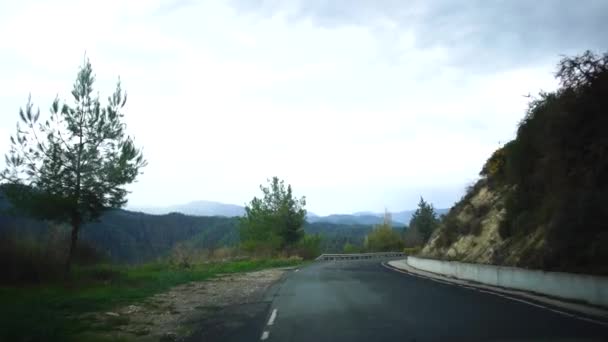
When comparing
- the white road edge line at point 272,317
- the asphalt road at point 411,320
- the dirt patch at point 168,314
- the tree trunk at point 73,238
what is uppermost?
the tree trunk at point 73,238

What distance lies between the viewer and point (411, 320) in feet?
39.7

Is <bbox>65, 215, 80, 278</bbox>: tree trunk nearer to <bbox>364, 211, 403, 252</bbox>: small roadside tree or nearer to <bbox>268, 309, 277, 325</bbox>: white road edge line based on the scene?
<bbox>268, 309, 277, 325</bbox>: white road edge line

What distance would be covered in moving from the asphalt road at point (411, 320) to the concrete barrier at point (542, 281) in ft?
5.26

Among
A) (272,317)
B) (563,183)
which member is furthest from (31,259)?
(563,183)

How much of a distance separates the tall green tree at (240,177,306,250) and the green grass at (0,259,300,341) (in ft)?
150

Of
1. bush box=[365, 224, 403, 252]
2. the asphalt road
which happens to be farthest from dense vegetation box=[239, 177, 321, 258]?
the asphalt road

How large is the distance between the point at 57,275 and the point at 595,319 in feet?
64.5

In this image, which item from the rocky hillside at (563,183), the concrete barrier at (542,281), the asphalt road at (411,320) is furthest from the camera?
the rocky hillside at (563,183)

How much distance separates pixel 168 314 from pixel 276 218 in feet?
204

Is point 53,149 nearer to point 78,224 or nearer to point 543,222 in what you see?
point 78,224

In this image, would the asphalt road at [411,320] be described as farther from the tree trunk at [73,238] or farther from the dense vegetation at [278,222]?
the dense vegetation at [278,222]

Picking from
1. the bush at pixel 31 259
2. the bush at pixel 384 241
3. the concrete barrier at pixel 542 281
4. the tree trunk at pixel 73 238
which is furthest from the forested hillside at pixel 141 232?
the concrete barrier at pixel 542 281

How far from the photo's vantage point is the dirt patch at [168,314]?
1155 cm

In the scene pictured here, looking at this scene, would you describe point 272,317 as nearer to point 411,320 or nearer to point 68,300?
point 411,320
